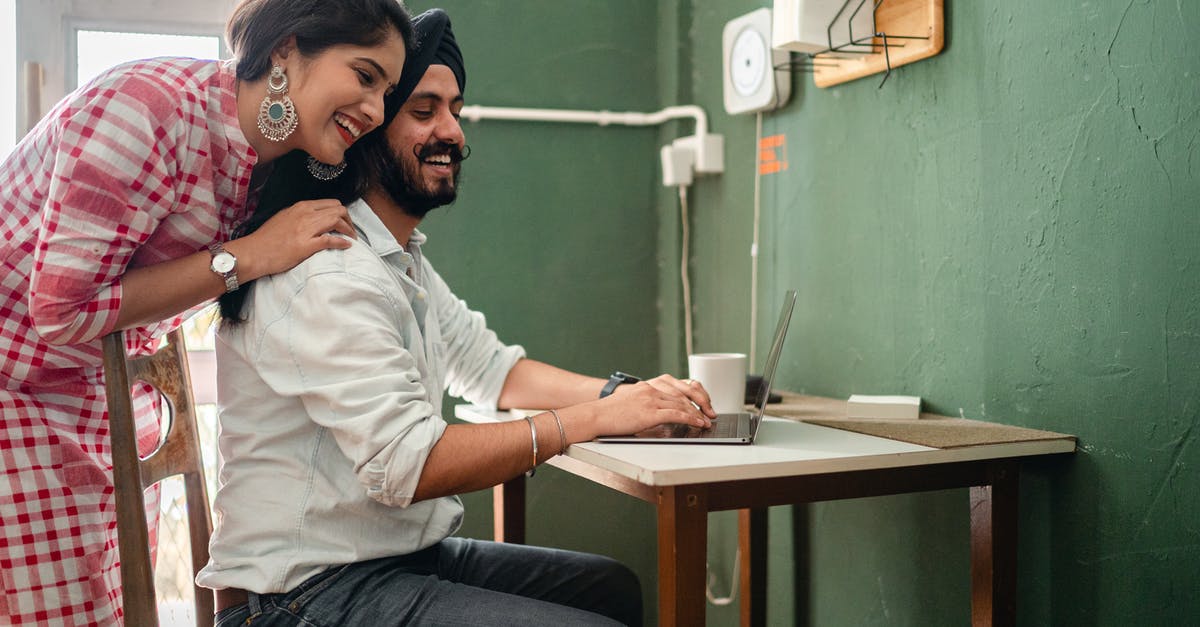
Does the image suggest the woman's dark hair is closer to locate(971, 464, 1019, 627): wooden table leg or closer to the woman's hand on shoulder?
the woman's hand on shoulder

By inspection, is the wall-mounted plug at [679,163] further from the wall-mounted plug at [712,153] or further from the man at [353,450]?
the man at [353,450]

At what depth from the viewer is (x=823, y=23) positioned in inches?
69.1

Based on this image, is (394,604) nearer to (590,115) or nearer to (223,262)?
(223,262)

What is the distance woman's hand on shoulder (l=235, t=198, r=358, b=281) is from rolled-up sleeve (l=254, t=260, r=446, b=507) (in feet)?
0.10

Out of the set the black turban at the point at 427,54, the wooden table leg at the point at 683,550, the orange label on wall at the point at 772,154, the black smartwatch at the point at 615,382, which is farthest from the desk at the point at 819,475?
the orange label on wall at the point at 772,154

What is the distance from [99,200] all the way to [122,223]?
35 mm

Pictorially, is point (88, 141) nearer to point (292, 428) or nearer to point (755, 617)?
point (292, 428)

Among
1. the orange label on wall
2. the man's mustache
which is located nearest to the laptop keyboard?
the man's mustache

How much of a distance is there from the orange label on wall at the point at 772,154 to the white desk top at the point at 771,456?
0.82 meters

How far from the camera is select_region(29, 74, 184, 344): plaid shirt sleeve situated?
3.66ft

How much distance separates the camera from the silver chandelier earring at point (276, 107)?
4.12 feet

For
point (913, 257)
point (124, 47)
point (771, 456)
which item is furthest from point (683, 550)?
point (124, 47)

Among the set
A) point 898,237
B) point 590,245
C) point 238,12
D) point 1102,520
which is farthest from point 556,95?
point 1102,520

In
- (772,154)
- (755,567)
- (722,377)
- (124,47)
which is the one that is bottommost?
(755,567)
